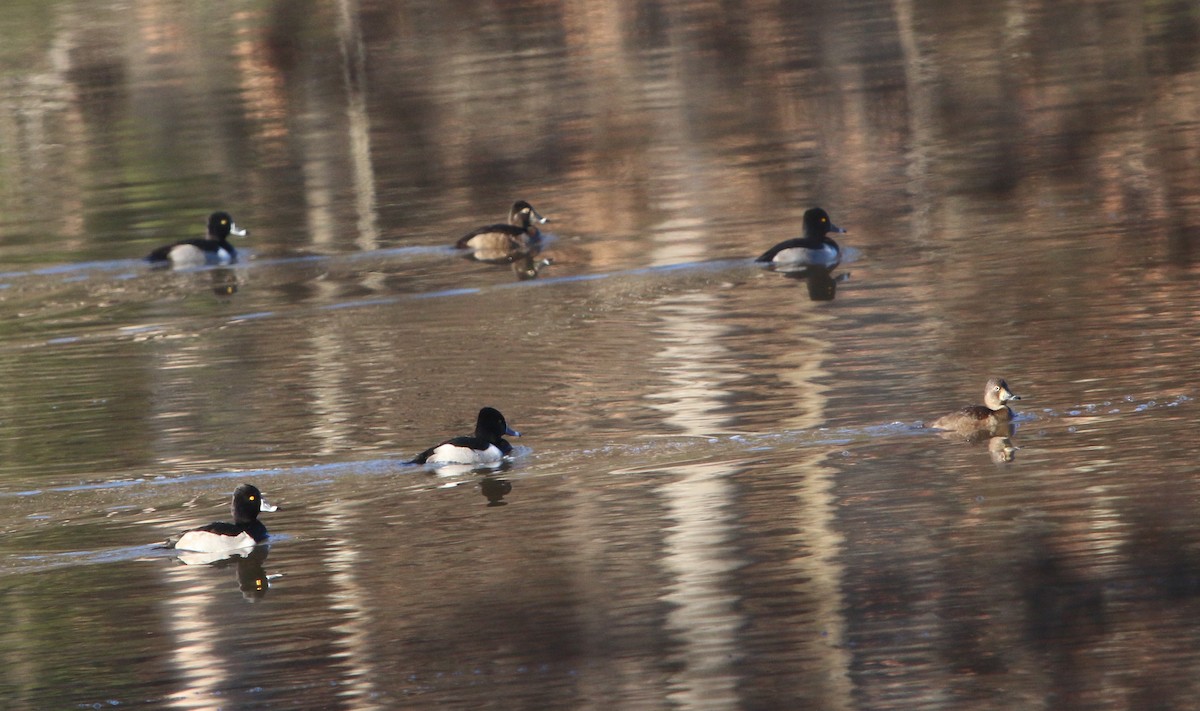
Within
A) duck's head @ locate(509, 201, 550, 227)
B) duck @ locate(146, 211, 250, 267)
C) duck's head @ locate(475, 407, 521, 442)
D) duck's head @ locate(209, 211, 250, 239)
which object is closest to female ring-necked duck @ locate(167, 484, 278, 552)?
duck's head @ locate(475, 407, 521, 442)

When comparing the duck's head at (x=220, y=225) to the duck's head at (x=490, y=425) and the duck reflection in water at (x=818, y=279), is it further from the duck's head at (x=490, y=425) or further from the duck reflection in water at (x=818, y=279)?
the duck's head at (x=490, y=425)

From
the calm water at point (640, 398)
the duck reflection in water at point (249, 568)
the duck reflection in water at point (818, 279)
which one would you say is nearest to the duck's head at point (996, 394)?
the calm water at point (640, 398)

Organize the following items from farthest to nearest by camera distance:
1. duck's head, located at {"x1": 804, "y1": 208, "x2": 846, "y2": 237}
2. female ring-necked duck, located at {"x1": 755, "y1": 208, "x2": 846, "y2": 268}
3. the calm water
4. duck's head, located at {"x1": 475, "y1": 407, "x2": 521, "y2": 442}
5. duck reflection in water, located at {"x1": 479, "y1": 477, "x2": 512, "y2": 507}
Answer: duck's head, located at {"x1": 804, "y1": 208, "x2": 846, "y2": 237} → female ring-necked duck, located at {"x1": 755, "y1": 208, "x2": 846, "y2": 268} → duck's head, located at {"x1": 475, "y1": 407, "x2": 521, "y2": 442} → duck reflection in water, located at {"x1": 479, "y1": 477, "x2": 512, "y2": 507} → the calm water

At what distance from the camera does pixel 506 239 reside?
22688 mm

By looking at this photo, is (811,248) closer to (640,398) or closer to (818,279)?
(818,279)

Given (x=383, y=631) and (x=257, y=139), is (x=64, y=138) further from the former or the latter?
(x=383, y=631)

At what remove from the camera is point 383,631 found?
438 inches

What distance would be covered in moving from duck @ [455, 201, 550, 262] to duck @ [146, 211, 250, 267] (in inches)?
114

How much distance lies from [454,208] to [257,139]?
8.56m

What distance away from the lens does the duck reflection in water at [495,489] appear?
13.7 metres

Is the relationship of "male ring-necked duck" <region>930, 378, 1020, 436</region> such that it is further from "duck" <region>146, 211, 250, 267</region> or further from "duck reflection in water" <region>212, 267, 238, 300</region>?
"duck" <region>146, 211, 250, 267</region>

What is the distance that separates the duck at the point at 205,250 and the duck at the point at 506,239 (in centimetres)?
290

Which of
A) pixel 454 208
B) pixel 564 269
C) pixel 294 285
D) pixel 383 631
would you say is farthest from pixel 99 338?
pixel 383 631

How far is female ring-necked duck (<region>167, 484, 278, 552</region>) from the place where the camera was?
507 inches
